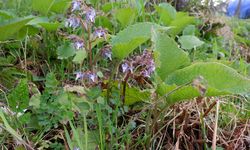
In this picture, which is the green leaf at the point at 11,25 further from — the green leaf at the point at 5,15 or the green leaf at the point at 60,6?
the green leaf at the point at 60,6

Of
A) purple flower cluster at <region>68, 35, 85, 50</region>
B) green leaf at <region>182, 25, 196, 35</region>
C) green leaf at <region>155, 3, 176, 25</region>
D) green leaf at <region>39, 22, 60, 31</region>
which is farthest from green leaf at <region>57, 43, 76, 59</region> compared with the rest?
green leaf at <region>182, 25, 196, 35</region>

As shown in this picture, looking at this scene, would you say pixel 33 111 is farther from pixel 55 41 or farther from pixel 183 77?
pixel 55 41

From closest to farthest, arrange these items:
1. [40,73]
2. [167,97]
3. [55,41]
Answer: [167,97], [40,73], [55,41]

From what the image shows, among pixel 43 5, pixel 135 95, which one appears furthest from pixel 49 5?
pixel 135 95

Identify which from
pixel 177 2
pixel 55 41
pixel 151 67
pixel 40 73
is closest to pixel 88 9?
pixel 151 67

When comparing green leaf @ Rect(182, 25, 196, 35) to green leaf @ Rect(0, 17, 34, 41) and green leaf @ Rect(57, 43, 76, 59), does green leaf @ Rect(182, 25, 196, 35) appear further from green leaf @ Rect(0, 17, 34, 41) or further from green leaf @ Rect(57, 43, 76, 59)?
green leaf @ Rect(0, 17, 34, 41)

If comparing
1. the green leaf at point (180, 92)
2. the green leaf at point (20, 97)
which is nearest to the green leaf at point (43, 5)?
the green leaf at point (20, 97)
